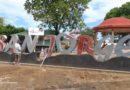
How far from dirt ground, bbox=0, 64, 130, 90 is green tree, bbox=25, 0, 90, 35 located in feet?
72.4

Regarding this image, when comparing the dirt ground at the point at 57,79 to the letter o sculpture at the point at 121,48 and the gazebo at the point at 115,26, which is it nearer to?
the letter o sculpture at the point at 121,48

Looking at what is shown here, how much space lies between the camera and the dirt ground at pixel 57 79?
1805cm

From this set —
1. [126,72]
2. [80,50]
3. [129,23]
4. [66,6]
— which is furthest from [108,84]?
[66,6]

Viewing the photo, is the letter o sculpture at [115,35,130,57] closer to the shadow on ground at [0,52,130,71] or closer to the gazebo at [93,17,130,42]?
the shadow on ground at [0,52,130,71]

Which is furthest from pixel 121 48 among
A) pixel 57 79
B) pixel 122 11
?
pixel 122 11

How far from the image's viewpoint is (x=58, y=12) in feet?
157

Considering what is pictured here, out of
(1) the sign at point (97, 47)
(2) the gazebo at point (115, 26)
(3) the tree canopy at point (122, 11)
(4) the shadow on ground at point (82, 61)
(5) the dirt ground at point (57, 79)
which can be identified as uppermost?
(3) the tree canopy at point (122, 11)

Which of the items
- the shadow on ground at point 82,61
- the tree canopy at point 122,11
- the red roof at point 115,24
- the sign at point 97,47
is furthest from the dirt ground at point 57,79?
the tree canopy at point 122,11

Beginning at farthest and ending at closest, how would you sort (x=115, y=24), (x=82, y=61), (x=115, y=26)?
(x=115, y=24)
(x=115, y=26)
(x=82, y=61)

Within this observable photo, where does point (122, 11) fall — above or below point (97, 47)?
above

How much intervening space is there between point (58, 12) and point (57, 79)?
27.7 meters

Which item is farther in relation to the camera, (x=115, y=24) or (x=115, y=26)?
(x=115, y=24)

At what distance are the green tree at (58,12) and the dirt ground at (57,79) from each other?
22.1 m

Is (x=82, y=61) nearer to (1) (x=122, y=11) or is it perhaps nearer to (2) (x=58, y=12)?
(2) (x=58, y=12)
